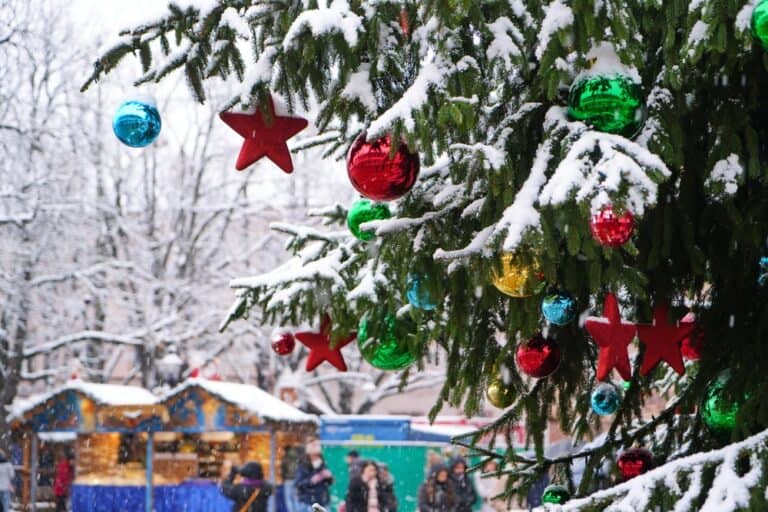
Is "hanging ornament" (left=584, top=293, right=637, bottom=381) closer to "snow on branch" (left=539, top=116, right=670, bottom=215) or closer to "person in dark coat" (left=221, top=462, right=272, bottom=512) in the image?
"snow on branch" (left=539, top=116, right=670, bottom=215)

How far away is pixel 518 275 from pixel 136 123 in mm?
1226

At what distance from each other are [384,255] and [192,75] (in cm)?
88

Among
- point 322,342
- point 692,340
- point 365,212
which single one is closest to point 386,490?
point 322,342

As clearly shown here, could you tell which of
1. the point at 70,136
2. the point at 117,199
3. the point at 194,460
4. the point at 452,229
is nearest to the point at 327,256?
the point at 452,229

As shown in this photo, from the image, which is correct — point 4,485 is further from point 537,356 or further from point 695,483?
point 695,483

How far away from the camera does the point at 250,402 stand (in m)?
15.9

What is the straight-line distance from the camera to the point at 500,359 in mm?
3824

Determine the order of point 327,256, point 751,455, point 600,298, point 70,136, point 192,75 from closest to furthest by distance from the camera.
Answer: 1. point 751,455
2. point 192,75
3. point 600,298
4. point 327,256
5. point 70,136

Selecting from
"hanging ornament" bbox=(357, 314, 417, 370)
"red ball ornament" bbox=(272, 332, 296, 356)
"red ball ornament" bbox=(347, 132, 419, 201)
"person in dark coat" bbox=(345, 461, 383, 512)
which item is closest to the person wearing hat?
"person in dark coat" bbox=(345, 461, 383, 512)

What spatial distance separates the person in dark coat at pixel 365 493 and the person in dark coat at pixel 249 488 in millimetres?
1257

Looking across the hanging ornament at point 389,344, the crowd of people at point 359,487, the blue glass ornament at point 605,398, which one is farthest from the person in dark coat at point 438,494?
the hanging ornament at point 389,344

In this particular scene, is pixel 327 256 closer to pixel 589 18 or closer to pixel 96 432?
pixel 589 18

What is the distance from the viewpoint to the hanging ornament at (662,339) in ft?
11.7

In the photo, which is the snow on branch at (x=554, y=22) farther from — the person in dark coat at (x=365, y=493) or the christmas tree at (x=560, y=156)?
the person in dark coat at (x=365, y=493)
